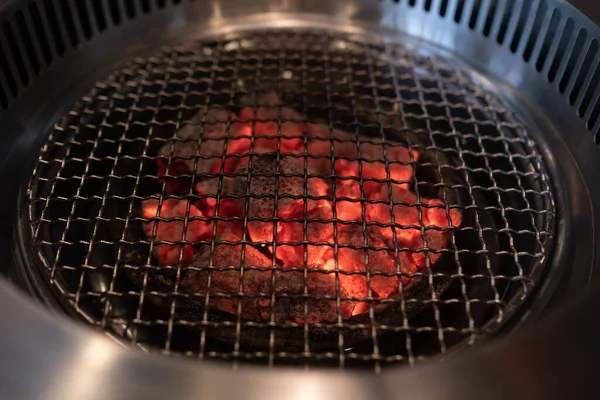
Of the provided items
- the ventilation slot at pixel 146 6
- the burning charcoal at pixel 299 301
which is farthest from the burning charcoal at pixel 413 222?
the ventilation slot at pixel 146 6

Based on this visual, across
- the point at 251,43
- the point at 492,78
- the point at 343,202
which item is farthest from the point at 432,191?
the point at 251,43

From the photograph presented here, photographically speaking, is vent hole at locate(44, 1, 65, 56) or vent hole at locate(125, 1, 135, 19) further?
vent hole at locate(125, 1, 135, 19)

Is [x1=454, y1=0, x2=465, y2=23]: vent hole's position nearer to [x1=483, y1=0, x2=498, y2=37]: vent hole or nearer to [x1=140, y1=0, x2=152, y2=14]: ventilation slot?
Answer: [x1=483, y1=0, x2=498, y2=37]: vent hole

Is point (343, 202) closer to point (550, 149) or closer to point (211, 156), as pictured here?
point (211, 156)

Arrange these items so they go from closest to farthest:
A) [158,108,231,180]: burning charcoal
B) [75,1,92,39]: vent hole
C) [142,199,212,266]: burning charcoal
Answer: [142,199,212,266]: burning charcoal, [158,108,231,180]: burning charcoal, [75,1,92,39]: vent hole

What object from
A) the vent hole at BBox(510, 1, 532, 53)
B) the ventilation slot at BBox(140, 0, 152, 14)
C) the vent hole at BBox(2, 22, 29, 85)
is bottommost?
the vent hole at BBox(2, 22, 29, 85)

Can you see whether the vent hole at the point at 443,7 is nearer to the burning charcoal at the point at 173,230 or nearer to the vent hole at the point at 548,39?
the vent hole at the point at 548,39

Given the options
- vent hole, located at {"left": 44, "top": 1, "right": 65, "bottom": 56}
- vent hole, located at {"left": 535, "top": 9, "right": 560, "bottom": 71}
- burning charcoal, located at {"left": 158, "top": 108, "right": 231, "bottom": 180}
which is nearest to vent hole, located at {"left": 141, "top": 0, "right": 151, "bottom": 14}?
vent hole, located at {"left": 44, "top": 1, "right": 65, "bottom": 56}
